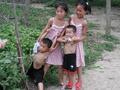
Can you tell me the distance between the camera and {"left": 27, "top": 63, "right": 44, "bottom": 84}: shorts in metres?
5.66

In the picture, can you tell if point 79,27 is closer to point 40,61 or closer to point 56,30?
point 56,30

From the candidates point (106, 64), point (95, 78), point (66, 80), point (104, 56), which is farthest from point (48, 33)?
point (104, 56)

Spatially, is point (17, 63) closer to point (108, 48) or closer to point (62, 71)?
point (62, 71)

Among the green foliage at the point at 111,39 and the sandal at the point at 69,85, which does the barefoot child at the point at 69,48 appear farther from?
the green foliage at the point at 111,39

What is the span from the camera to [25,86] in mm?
5633

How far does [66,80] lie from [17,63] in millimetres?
833

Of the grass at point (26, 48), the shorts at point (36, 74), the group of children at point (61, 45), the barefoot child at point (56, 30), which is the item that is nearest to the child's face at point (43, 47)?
the group of children at point (61, 45)

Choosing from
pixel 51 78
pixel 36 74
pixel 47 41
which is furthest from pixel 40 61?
pixel 51 78

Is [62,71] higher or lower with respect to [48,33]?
lower

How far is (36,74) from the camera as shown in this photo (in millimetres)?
5688

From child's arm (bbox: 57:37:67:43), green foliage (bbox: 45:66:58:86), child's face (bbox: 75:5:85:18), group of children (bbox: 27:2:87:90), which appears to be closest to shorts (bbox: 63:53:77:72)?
group of children (bbox: 27:2:87:90)

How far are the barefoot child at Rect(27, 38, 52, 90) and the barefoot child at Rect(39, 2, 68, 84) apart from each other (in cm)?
10

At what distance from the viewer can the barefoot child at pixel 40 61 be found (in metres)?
5.60

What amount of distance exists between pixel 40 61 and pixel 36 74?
205 mm
